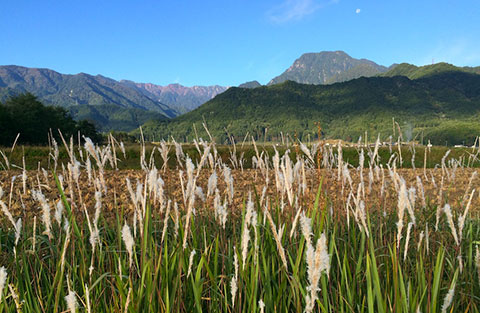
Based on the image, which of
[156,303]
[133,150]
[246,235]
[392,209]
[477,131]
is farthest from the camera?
[477,131]

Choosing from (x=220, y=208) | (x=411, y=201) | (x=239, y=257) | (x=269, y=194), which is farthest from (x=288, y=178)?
(x=269, y=194)

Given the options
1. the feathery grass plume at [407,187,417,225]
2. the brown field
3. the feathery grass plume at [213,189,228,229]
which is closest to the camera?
the feathery grass plume at [407,187,417,225]

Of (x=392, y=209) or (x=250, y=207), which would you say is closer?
(x=250, y=207)

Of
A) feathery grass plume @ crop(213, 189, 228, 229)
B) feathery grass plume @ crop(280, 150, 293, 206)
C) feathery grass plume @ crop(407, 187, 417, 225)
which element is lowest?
feathery grass plume @ crop(213, 189, 228, 229)

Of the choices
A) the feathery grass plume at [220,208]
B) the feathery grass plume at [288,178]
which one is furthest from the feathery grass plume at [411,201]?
the feathery grass plume at [220,208]

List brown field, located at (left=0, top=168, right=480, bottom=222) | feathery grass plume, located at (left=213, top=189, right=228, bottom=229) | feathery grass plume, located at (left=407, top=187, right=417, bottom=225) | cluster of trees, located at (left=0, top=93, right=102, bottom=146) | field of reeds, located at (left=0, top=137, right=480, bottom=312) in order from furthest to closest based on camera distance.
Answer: cluster of trees, located at (left=0, top=93, right=102, bottom=146) < brown field, located at (left=0, top=168, right=480, bottom=222) < feathery grass plume, located at (left=213, top=189, right=228, bottom=229) < field of reeds, located at (left=0, top=137, right=480, bottom=312) < feathery grass plume, located at (left=407, top=187, right=417, bottom=225)

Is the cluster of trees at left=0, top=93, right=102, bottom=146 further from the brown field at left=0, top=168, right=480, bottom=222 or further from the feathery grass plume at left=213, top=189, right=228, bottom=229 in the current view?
the feathery grass plume at left=213, top=189, right=228, bottom=229

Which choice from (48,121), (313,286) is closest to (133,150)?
(313,286)

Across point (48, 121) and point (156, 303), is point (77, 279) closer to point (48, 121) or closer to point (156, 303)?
point (156, 303)

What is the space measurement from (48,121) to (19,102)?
6.48 m

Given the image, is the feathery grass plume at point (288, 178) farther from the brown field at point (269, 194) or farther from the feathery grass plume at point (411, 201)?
the feathery grass plume at point (411, 201)

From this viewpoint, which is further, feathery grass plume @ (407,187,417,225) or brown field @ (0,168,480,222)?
brown field @ (0,168,480,222)

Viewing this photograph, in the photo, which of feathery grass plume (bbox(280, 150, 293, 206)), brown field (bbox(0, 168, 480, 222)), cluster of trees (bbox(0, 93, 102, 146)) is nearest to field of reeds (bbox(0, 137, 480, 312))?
feathery grass plume (bbox(280, 150, 293, 206))

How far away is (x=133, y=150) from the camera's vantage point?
22906mm
